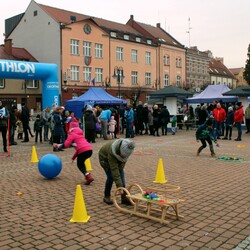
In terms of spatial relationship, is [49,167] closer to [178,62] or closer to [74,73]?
[74,73]

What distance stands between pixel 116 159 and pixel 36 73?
17.2 metres

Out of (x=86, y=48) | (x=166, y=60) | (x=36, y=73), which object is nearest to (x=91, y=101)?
(x=36, y=73)

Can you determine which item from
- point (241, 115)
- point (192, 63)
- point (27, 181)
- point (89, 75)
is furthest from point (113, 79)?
point (27, 181)

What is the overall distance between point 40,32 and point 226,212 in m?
48.3

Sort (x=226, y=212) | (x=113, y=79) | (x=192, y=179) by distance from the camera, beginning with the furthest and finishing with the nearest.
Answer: (x=113, y=79) → (x=192, y=179) → (x=226, y=212)

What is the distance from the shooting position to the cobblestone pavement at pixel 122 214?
15.6 ft

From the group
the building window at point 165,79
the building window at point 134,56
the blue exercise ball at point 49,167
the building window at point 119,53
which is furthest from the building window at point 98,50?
the blue exercise ball at point 49,167

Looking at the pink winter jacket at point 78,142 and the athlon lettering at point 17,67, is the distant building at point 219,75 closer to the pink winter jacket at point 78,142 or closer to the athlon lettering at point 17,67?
A: the athlon lettering at point 17,67

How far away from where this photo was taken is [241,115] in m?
17.9

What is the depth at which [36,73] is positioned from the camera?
22094 millimetres

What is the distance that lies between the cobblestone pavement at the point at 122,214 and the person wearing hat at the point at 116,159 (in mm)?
347

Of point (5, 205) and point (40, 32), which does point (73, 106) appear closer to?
point (5, 205)

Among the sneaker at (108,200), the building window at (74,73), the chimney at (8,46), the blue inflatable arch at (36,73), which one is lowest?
the sneaker at (108,200)

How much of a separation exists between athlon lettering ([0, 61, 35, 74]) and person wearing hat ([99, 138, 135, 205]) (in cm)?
1517
